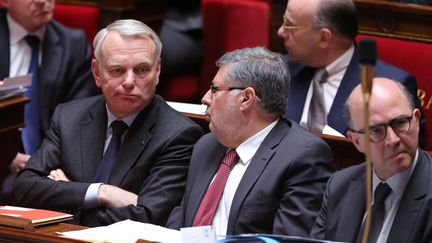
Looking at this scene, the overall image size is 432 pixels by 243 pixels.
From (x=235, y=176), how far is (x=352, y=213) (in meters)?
0.41

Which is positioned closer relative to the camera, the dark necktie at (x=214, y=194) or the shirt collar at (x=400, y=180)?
the shirt collar at (x=400, y=180)

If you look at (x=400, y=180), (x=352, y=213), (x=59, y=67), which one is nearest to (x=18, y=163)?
(x=59, y=67)

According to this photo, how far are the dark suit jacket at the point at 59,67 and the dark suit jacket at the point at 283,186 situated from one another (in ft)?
5.12

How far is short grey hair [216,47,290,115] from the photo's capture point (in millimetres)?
2658

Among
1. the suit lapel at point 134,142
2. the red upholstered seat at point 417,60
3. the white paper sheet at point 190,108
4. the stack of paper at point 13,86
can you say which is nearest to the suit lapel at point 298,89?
the red upholstered seat at point 417,60

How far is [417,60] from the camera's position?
142 inches

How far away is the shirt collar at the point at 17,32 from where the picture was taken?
13.4 ft

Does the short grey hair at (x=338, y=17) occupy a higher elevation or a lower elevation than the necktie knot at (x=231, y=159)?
higher

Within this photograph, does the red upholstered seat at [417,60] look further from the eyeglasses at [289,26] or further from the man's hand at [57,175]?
the man's hand at [57,175]

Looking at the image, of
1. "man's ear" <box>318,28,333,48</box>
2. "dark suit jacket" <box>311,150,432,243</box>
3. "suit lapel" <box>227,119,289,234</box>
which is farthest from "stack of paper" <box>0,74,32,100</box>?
"dark suit jacket" <box>311,150,432,243</box>

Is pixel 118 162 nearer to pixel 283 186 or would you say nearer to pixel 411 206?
pixel 283 186

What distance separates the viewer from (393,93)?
2.31 metres

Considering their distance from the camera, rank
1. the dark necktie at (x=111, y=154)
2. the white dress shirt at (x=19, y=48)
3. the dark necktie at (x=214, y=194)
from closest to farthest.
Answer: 1. the dark necktie at (x=214, y=194)
2. the dark necktie at (x=111, y=154)
3. the white dress shirt at (x=19, y=48)

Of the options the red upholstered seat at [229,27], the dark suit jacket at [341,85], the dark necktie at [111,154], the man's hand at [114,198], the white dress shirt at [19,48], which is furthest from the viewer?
the red upholstered seat at [229,27]
